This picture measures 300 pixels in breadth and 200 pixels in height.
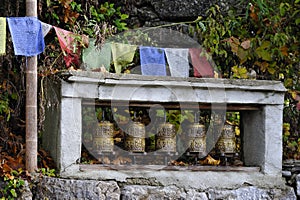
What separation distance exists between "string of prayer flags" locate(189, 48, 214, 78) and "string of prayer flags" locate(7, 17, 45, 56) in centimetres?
195

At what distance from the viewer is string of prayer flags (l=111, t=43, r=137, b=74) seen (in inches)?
277

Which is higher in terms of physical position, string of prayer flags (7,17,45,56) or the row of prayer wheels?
string of prayer flags (7,17,45,56)

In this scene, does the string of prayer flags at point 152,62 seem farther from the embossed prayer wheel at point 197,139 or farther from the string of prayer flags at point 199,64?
the embossed prayer wheel at point 197,139

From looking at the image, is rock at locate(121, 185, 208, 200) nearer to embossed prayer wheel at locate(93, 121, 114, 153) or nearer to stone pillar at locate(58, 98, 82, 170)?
embossed prayer wheel at locate(93, 121, 114, 153)

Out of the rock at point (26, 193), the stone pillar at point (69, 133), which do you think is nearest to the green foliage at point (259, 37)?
the stone pillar at point (69, 133)

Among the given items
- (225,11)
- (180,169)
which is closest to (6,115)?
(180,169)

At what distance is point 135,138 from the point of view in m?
6.52

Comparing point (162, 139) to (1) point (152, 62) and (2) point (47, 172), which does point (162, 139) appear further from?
(2) point (47, 172)

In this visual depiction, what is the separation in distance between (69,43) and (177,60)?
138 cm

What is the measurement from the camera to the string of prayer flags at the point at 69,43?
21.4 ft

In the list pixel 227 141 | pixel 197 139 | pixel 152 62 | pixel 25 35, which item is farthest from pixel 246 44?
pixel 25 35

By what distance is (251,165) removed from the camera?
6922 mm

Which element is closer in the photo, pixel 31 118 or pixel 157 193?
pixel 31 118

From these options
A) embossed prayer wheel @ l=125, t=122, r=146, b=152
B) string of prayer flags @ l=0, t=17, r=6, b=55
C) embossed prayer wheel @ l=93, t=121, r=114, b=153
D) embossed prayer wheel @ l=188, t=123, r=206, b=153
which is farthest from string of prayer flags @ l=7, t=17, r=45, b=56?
embossed prayer wheel @ l=188, t=123, r=206, b=153
